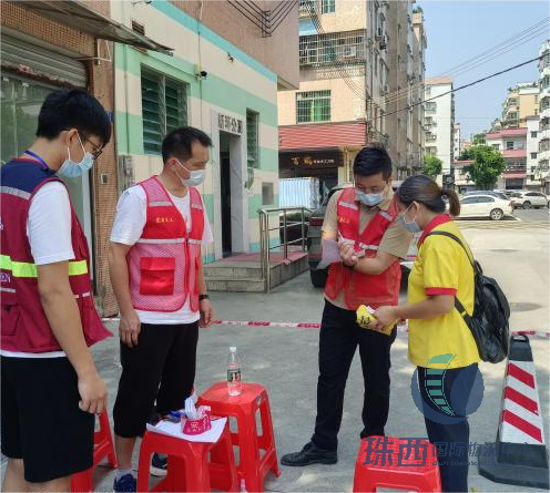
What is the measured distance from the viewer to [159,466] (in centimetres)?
305

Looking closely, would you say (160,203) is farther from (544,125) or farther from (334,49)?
(544,125)

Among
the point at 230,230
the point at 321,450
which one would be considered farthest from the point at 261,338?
the point at 230,230

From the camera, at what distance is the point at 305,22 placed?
87.5ft

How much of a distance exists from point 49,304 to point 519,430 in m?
2.59

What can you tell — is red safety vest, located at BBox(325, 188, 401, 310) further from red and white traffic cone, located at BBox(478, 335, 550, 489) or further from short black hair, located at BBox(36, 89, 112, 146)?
short black hair, located at BBox(36, 89, 112, 146)

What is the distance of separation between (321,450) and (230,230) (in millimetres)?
8430

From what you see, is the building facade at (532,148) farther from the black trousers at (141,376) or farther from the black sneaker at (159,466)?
the black trousers at (141,376)

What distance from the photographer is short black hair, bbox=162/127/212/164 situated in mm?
2865

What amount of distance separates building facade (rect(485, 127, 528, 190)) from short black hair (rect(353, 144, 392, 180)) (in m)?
84.5

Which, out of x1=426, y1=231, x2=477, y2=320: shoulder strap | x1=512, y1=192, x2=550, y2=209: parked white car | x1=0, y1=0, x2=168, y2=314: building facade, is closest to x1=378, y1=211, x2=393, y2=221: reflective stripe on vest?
x1=426, y1=231, x2=477, y2=320: shoulder strap

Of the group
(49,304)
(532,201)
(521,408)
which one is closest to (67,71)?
(49,304)

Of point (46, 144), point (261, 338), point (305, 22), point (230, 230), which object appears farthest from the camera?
point (305, 22)

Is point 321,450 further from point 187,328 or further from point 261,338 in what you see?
point 261,338

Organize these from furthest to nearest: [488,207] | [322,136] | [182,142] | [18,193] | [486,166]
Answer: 1. [486,166]
2. [488,207]
3. [322,136]
4. [182,142]
5. [18,193]
